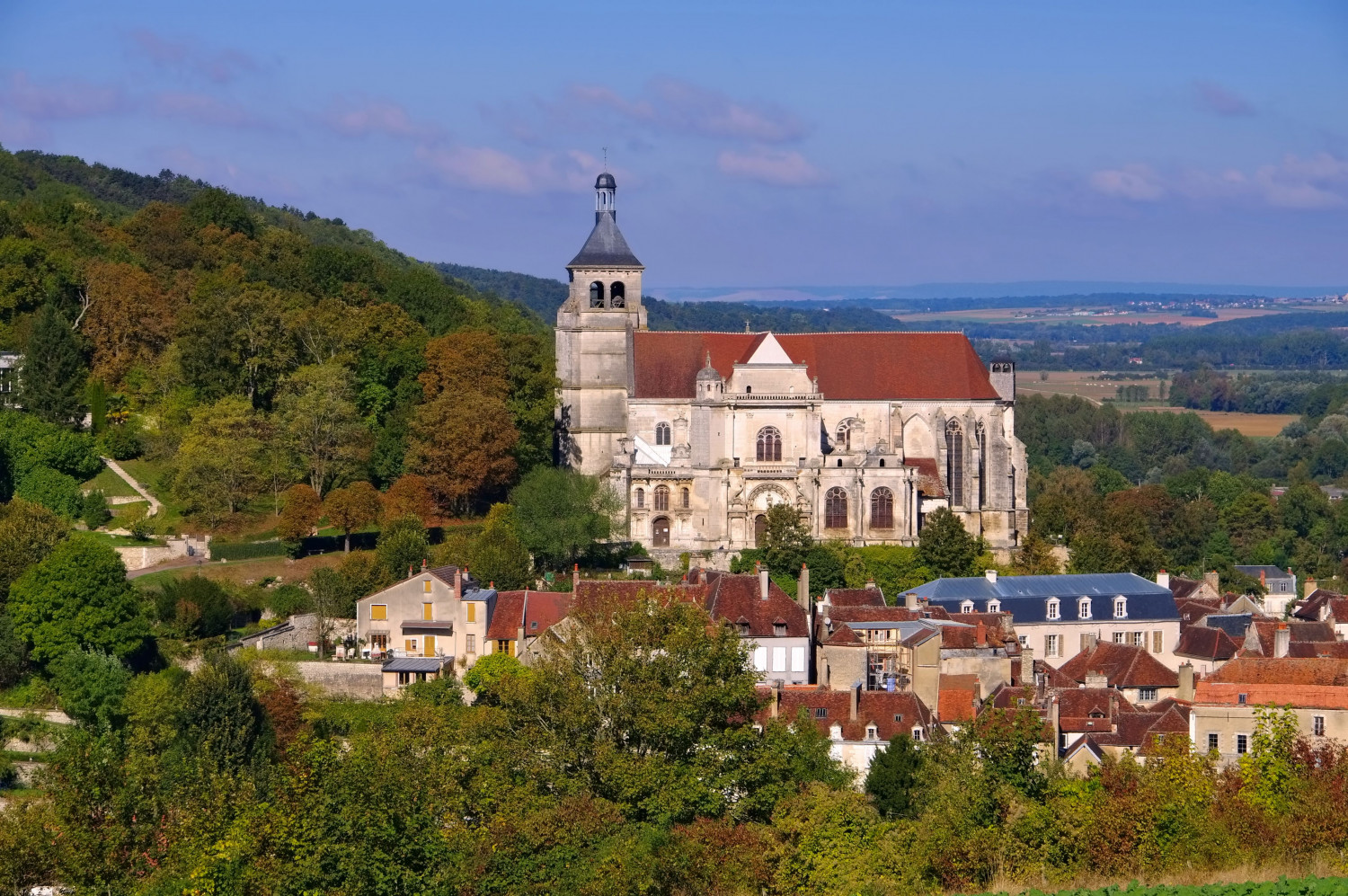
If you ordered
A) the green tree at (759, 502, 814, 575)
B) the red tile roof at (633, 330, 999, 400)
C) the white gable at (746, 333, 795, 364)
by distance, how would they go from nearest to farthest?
the green tree at (759, 502, 814, 575)
the white gable at (746, 333, 795, 364)
the red tile roof at (633, 330, 999, 400)

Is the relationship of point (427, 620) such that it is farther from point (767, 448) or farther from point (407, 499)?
point (767, 448)

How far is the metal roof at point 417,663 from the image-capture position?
5256cm

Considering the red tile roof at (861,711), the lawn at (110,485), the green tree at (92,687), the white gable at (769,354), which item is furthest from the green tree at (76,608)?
the white gable at (769,354)

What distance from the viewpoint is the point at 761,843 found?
126 ft

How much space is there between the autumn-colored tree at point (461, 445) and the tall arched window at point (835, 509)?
10.0 metres

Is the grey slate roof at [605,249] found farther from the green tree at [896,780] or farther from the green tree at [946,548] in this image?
the green tree at [896,780]

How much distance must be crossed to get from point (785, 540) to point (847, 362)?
10625mm

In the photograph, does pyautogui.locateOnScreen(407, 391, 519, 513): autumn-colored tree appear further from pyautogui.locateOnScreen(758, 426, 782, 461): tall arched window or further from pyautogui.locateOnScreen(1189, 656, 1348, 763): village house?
pyautogui.locateOnScreen(1189, 656, 1348, 763): village house

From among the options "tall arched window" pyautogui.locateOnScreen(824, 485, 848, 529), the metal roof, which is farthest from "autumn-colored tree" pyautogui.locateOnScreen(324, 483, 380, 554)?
"tall arched window" pyautogui.locateOnScreen(824, 485, 848, 529)

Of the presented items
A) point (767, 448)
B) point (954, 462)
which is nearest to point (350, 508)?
point (767, 448)

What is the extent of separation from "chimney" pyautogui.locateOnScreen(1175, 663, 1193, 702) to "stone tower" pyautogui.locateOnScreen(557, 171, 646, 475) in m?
22.1

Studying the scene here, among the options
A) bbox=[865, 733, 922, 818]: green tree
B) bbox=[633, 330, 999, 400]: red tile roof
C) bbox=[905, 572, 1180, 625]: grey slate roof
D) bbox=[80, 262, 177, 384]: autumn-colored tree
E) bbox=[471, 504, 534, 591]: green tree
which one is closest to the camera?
bbox=[865, 733, 922, 818]: green tree

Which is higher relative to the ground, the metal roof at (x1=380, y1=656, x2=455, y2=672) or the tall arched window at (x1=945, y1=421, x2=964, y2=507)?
the tall arched window at (x1=945, y1=421, x2=964, y2=507)

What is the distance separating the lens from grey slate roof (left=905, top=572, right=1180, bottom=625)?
59.1 m
